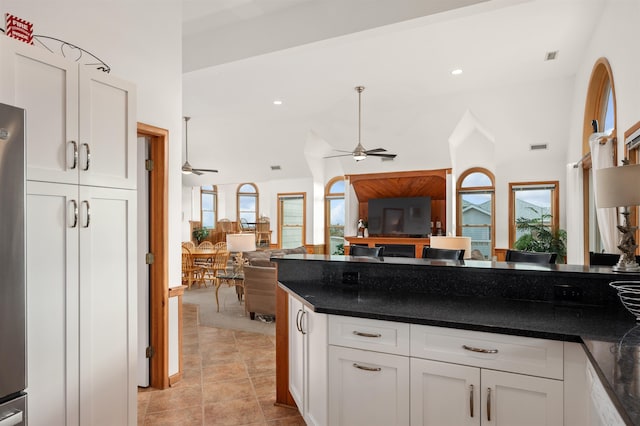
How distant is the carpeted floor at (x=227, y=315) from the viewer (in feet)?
17.2

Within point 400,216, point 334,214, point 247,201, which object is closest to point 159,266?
point 400,216

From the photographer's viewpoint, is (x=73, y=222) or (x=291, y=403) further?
(x=291, y=403)

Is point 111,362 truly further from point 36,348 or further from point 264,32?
point 264,32

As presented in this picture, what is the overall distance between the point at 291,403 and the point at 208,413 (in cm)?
58

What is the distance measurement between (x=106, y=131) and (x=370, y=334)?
1711mm

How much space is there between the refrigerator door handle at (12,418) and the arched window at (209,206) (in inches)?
460

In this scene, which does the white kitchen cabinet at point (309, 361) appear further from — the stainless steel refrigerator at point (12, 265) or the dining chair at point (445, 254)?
the dining chair at point (445, 254)

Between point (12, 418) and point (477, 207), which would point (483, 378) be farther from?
point (477, 207)

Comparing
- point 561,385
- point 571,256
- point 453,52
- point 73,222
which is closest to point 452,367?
point 561,385

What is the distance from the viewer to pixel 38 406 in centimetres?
179

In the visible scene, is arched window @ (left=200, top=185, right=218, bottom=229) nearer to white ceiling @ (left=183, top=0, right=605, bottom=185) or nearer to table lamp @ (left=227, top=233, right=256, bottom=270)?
white ceiling @ (left=183, top=0, right=605, bottom=185)

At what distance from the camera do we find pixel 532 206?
26.9ft

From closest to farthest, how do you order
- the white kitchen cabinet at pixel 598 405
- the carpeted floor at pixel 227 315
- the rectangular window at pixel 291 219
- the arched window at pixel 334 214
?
the white kitchen cabinet at pixel 598 405 < the carpeted floor at pixel 227 315 < the arched window at pixel 334 214 < the rectangular window at pixel 291 219

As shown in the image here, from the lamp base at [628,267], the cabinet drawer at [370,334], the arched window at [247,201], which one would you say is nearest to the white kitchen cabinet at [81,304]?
the cabinet drawer at [370,334]
